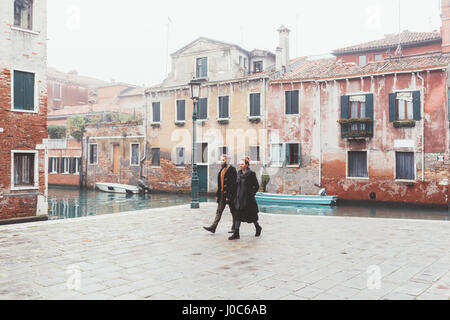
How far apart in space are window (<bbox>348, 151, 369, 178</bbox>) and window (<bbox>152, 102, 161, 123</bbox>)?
1381cm

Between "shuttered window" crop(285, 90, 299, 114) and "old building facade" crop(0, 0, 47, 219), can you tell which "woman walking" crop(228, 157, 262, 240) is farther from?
"shuttered window" crop(285, 90, 299, 114)

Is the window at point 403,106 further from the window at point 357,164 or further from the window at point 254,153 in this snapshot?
the window at point 254,153

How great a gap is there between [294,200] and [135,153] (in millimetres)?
13983

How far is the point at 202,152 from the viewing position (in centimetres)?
2738

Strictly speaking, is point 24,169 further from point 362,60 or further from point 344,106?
point 362,60

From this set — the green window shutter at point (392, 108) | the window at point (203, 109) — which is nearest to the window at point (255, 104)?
the window at point (203, 109)

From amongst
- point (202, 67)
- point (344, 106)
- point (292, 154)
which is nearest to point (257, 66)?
point (202, 67)

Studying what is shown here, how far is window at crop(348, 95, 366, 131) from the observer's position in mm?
21798

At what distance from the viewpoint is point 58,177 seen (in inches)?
1332

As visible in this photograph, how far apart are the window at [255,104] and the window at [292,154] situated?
2.89m

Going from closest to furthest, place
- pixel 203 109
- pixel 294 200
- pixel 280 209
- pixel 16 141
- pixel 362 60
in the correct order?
pixel 16 141
pixel 280 209
pixel 294 200
pixel 203 109
pixel 362 60
